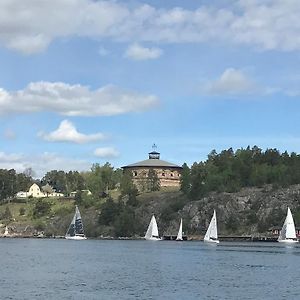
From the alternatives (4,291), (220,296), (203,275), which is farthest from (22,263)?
(220,296)

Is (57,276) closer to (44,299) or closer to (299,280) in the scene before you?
(44,299)

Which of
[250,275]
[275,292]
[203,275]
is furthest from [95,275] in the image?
[275,292]

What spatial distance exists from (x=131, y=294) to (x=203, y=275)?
24.1 m

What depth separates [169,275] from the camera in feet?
293

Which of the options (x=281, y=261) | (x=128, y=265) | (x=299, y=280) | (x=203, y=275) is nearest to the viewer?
(x=299, y=280)

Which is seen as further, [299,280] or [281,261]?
[281,261]

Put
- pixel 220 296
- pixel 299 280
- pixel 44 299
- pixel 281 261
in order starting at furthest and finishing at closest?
pixel 281 261, pixel 299 280, pixel 220 296, pixel 44 299

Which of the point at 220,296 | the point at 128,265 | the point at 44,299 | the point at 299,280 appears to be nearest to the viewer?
the point at 44,299

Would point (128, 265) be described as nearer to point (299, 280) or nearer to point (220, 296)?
point (299, 280)

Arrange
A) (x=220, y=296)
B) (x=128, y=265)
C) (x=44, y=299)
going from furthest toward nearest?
(x=128, y=265), (x=220, y=296), (x=44, y=299)

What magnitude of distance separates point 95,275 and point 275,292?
26.4 metres

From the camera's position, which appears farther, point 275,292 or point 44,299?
point 275,292

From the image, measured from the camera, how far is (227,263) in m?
115

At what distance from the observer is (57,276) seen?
85062mm
